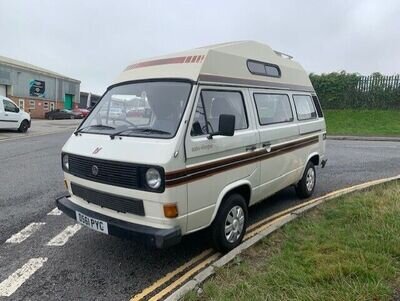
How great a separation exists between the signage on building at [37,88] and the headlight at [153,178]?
4364 centimetres

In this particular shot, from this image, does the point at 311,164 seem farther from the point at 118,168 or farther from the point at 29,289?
the point at 29,289

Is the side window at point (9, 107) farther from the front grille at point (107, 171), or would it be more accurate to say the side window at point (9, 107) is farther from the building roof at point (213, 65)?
the front grille at point (107, 171)

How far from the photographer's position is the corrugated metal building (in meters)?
38.9

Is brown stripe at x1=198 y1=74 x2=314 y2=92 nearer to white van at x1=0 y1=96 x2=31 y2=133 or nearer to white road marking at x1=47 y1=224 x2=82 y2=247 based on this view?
white road marking at x1=47 y1=224 x2=82 y2=247

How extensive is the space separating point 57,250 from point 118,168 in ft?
5.17

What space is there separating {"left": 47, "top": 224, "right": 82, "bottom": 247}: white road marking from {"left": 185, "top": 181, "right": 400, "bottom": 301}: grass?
2184mm

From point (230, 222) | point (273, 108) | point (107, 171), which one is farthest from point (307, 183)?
point (107, 171)

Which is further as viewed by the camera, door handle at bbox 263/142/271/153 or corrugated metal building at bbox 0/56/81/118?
corrugated metal building at bbox 0/56/81/118

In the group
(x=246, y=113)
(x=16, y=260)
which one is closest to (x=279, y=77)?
(x=246, y=113)

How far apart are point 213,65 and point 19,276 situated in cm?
310

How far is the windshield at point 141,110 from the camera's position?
387 centimetres

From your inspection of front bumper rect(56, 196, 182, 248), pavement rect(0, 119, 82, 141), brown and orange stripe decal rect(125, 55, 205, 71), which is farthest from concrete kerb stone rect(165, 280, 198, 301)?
pavement rect(0, 119, 82, 141)

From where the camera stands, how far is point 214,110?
418cm

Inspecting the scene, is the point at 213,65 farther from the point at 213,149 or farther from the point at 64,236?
the point at 64,236
